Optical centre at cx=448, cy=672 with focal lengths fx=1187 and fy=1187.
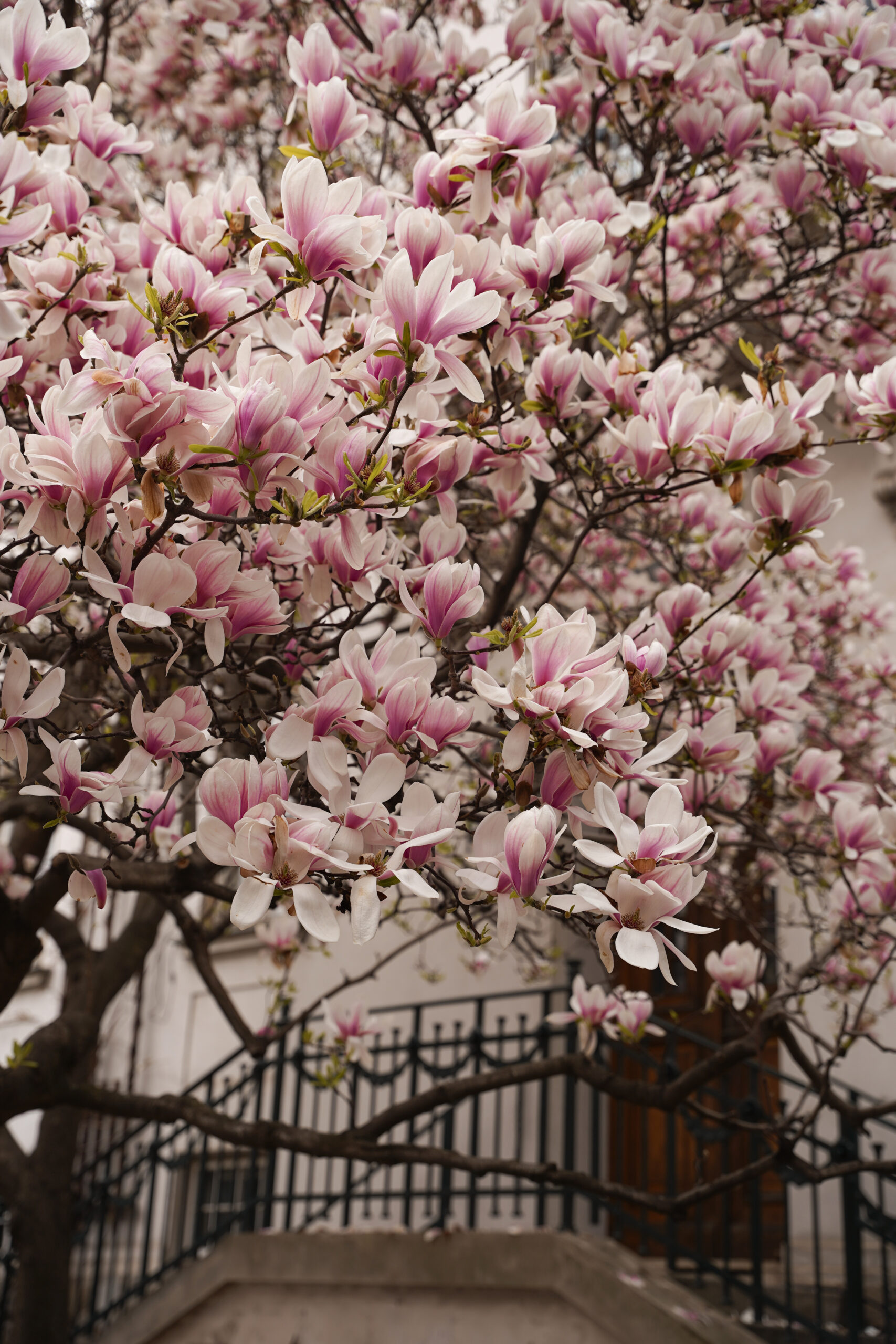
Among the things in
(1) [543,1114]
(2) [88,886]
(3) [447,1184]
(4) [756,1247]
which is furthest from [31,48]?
(3) [447,1184]

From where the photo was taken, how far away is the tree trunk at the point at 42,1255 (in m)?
4.85

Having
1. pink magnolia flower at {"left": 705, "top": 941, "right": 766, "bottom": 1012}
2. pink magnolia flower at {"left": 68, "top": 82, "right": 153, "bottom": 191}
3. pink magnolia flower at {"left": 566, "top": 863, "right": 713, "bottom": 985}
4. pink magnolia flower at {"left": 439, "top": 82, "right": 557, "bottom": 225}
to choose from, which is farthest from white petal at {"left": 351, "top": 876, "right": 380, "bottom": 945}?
pink magnolia flower at {"left": 705, "top": 941, "right": 766, "bottom": 1012}

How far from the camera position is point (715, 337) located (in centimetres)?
444

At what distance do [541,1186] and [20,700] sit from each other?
495cm

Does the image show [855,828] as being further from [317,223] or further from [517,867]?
[317,223]

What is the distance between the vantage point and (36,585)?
1.73 m

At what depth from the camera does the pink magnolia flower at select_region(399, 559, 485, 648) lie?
1883 millimetres

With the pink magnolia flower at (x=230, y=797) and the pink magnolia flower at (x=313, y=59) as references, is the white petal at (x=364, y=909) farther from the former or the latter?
the pink magnolia flower at (x=313, y=59)

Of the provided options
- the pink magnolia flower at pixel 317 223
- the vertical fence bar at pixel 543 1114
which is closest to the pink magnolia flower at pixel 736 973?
the pink magnolia flower at pixel 317 223

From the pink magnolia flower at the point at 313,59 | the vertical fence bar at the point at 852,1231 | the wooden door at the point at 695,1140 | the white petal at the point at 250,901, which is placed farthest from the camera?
the wooden door at the point at 695,1140

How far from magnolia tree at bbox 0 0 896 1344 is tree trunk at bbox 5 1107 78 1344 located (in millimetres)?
1459

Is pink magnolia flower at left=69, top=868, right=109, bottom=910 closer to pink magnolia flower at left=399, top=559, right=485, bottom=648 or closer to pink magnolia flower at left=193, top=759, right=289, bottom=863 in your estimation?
pink magnolia flower at left=193, top=759, right=289, bottom=863

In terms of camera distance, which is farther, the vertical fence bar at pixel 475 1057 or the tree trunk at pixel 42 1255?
the vertical fence bar at pixel 475 1057

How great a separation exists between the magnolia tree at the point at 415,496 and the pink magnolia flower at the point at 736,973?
0.02 m
